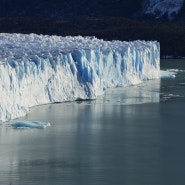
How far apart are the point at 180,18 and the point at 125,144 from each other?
138 feet

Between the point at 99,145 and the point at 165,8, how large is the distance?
42.9 meters

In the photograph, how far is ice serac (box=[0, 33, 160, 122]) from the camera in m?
16.4

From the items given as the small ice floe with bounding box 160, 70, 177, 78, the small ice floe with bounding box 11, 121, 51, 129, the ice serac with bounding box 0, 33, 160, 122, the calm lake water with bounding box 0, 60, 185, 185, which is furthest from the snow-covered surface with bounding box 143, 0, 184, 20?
the small ice floe with bounding box 11, 121, 51, 129

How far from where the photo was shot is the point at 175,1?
187 ft

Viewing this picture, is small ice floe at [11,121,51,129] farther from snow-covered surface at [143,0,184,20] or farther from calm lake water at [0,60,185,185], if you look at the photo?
snow-covered surface at [143,0,184,20]

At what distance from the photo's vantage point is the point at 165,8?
5675 cm

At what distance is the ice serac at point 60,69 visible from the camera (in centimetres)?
1638

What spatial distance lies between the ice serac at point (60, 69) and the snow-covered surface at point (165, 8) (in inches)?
1191

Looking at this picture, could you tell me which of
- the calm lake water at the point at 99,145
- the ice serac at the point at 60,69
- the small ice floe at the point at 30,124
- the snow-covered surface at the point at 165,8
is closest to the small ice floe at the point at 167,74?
the ice serac at the point at 60,69

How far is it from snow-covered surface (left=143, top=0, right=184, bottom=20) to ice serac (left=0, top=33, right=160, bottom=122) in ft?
99.2

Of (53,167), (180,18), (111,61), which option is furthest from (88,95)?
(180,18)

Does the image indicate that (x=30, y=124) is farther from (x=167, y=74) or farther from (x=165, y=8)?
(x=165, y=8)

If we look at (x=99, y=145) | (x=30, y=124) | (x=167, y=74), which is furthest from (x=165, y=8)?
(x=99, y=145)

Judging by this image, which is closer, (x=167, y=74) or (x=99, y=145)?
Result: (x=99, y=145)
